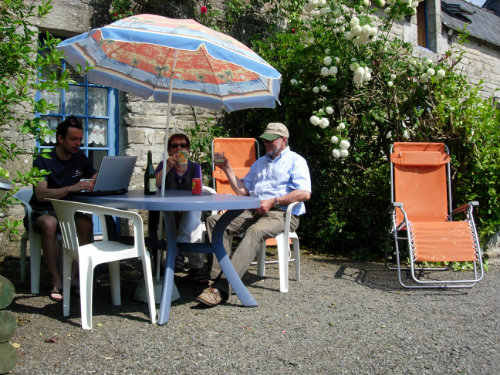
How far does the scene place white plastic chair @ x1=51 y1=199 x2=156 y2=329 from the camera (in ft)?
10.0

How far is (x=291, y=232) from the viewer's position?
14.4ft

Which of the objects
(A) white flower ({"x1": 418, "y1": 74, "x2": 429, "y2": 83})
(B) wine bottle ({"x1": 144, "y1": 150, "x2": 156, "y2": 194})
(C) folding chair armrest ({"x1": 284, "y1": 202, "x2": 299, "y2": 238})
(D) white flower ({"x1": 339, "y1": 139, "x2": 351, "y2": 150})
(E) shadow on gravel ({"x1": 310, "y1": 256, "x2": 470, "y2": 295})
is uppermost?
(A) white flower ({"x1": 418, "y1": 74, "x2": 429, "y2": 83})

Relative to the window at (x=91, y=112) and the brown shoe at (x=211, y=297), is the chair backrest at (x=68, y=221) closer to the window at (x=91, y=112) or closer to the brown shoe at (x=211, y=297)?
the brown shoe at (x=211, y=297)

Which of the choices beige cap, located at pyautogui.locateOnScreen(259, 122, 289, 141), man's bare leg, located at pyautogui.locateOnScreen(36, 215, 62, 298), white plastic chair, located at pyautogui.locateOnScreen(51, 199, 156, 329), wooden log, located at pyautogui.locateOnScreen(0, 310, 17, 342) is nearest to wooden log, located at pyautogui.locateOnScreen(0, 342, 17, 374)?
wooden log, located at pyautogui.locateOnScreen(0, 310, 17, 342)

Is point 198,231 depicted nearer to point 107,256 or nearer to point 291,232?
point 291,232

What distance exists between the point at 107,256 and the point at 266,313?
1.14 m

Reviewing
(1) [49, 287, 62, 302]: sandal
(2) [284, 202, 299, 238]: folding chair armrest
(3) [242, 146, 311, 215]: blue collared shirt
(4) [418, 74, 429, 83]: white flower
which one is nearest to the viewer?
(1) [49, 287, 62, 302]: sandal

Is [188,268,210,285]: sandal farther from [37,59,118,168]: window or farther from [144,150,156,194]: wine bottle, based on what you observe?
[37,59,118,168]: window

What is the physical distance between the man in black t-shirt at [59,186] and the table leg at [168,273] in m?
0.72

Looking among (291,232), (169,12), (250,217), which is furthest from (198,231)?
(169,12)

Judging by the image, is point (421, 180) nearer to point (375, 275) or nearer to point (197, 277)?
point (375, 275)

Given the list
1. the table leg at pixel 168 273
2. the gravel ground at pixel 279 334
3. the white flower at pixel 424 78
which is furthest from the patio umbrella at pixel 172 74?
the white flower at pixel 424 78

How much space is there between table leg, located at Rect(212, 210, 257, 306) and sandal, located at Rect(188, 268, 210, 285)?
743 millimetres

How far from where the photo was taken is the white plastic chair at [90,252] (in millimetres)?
3062
